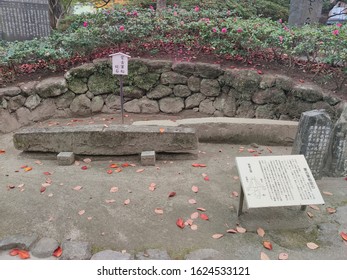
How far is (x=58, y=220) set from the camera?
3092 mm

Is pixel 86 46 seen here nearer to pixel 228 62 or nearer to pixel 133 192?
pixel 228 62

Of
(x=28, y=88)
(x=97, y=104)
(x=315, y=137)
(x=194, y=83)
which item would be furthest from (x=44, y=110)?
(x=315, y=137)

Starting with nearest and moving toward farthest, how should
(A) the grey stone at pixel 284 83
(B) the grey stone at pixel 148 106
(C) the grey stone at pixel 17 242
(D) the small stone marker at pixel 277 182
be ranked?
1. (C) the grey stone at pixel 17 242
2. (D) the small stone marker at pixel 277 182
3. (A) the grey stone at pixel 284 83
4. (B) the grey stone at pixel 148 106

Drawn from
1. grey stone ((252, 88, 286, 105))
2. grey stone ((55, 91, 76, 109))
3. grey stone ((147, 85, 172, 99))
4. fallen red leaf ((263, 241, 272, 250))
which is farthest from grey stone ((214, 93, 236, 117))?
fallen red leaf ((263, 241, 272, 250))

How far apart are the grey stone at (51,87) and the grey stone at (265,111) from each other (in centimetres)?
390

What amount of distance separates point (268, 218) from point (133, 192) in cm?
157

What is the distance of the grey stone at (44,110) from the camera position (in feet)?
19.8

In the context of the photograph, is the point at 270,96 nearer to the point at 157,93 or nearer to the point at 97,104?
the point at 157,93

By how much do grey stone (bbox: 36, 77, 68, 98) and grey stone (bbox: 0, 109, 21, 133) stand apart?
27.5 inches

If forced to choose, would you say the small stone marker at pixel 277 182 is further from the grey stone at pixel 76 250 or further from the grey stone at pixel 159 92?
the grey stone at pixel 159 92

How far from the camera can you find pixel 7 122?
19.0 feet

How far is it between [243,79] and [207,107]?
2.99 ft

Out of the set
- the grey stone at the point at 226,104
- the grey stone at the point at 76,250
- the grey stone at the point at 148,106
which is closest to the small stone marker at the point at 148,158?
the grey stone at the point at 76,250

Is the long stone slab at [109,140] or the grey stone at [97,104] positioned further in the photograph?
the grey stone at [97,104]
